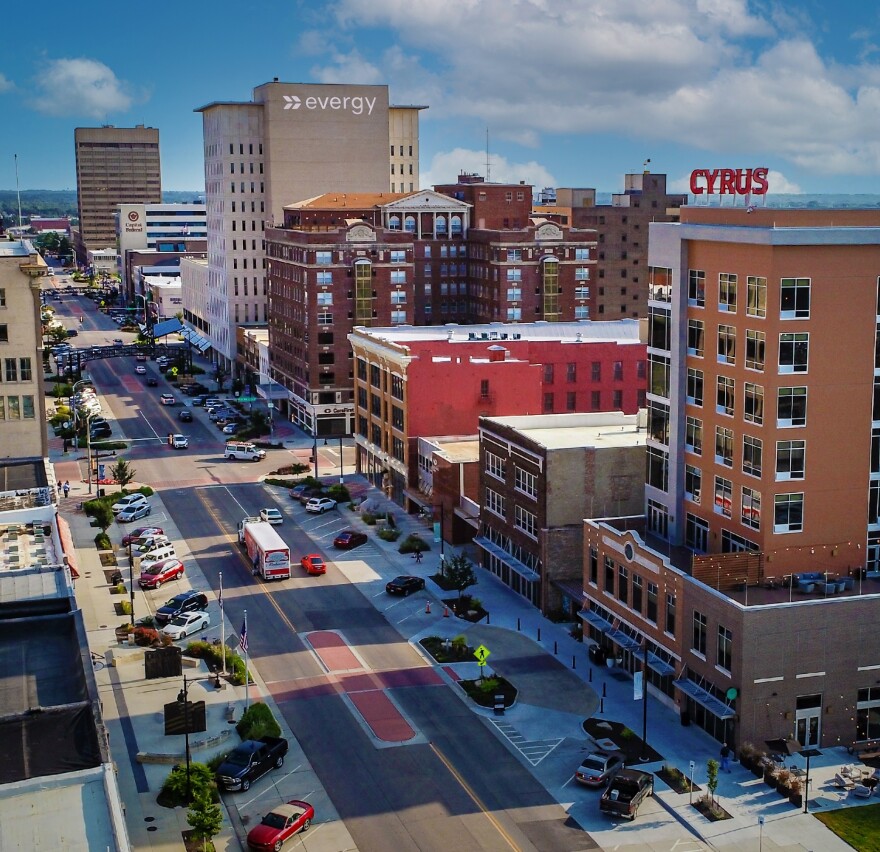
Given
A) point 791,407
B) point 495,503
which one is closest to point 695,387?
point 791,407

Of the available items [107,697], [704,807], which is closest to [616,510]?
[704,807]

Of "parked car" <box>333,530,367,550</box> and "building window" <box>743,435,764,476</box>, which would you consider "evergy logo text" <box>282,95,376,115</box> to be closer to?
"parked car" <box>333,530,367,550</box>

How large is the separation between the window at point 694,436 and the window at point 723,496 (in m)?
2.44

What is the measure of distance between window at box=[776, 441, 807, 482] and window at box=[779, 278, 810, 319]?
6.51 meters

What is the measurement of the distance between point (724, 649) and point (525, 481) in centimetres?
2495

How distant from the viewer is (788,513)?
6600cm

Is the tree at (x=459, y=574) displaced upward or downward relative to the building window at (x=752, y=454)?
downward

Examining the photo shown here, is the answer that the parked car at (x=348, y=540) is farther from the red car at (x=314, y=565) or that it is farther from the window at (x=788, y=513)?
the window at (x=788, y=513)

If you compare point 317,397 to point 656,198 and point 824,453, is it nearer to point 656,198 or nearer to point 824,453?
point 656,198

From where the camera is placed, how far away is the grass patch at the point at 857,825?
5328 centimetres

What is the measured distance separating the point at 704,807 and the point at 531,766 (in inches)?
338

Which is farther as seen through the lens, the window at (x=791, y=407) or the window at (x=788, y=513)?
the window at (x=788, y=513)

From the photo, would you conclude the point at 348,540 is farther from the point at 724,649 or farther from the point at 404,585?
the point at 724,649

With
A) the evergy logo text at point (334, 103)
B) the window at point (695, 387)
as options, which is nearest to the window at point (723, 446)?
the window at point (695, 387)
